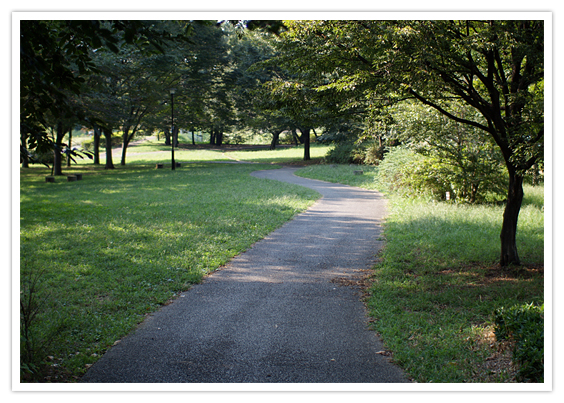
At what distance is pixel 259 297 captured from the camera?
4.58m

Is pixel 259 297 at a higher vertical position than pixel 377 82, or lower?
lower

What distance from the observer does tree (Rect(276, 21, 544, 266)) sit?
4004 millimetres

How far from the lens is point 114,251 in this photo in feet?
21.0

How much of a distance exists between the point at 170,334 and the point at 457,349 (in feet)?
8.66

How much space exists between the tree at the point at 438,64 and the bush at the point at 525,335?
200 cm

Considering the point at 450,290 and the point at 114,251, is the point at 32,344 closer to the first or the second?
the point at 114,251

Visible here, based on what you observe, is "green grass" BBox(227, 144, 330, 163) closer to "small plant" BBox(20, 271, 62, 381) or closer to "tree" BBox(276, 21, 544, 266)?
"tree" BBox(276, 21, 544, 266)

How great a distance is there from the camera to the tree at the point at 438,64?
158 inches

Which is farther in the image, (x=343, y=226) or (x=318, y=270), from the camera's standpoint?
(x=343, y=226)

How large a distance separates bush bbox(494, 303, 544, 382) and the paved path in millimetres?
865

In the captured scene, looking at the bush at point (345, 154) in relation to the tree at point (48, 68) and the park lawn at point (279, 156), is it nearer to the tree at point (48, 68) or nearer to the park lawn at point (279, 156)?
the park lawn at point (279, 156)
